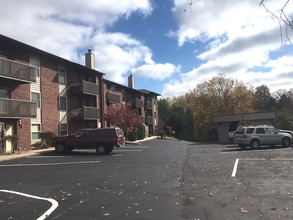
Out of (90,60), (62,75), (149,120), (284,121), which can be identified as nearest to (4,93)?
(62,75)

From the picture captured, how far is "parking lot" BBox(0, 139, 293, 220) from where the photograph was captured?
353 inches

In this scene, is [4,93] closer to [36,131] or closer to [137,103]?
[36,131]

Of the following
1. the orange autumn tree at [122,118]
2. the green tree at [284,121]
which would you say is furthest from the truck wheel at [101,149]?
the green tree at [284,121]

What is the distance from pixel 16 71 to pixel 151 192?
19.9m

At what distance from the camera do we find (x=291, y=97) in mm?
96188

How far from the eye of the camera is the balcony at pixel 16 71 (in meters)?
27.4

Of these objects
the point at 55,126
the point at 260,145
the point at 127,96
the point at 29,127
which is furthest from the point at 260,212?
the point at 127,96

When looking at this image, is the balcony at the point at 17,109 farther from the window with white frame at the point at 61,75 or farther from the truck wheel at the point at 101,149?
the window with white frame at the point at 61,75

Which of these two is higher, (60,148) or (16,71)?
(16,71)

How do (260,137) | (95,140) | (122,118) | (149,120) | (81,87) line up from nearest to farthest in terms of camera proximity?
(95,140) < (260,137) < (81,87) < (122,118) < (149,120)

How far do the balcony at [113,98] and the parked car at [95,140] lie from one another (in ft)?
67.3

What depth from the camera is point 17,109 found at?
28922 millimetres

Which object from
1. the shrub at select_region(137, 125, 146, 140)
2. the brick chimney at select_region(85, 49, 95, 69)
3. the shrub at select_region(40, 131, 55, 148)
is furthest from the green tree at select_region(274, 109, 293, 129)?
the shrub at select_region(40, 131, 55, 148)

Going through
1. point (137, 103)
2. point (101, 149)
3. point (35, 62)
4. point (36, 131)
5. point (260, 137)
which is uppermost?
point (35, 62)
